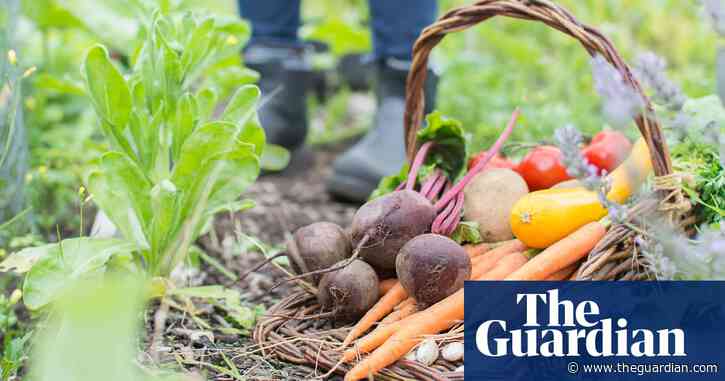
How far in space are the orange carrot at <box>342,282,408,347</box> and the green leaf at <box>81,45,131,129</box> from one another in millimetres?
660

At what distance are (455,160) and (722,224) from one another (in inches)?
25.4

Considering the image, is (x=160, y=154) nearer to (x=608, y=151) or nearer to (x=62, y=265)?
(x=62, y=265)

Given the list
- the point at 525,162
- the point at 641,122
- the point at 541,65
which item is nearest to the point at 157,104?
the point at 525,162

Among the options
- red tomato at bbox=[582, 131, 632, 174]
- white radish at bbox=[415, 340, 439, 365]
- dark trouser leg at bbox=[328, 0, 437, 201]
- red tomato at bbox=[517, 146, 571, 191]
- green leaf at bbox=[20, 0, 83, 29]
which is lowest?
white radish at bbox=[415, 340, 439, 365]

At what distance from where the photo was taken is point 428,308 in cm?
151

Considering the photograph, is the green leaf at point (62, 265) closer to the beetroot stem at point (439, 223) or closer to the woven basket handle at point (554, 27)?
the beetroot stem at point (439, 223)

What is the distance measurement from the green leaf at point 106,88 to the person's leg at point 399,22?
45.6 inches

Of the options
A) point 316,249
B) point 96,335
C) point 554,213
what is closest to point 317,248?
point 316,249

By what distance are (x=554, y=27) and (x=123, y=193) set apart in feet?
3.03

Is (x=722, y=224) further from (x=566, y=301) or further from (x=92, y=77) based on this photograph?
(x=92, y=77)

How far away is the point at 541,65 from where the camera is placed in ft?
12.6

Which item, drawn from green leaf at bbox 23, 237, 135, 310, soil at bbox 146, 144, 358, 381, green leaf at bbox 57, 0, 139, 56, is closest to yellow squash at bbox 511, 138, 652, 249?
soil at bbox 146, 144, 358, 381

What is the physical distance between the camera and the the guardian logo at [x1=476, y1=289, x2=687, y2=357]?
1.35 metres

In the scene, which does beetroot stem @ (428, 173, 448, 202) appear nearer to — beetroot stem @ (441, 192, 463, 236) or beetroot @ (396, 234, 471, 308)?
beetroot stem @ (441, 192, 463, 236)
